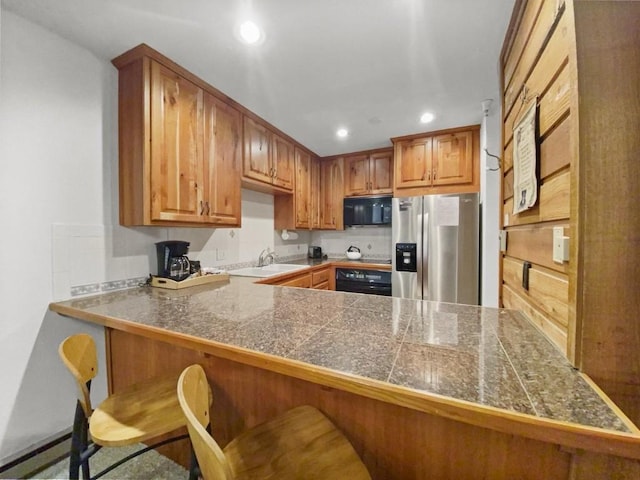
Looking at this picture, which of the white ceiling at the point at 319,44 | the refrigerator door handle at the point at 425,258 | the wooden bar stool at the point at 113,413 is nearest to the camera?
the wooden bar stool at the point at 113,413

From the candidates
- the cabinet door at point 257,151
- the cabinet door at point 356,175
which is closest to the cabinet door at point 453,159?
the cabinet door at point 356,175

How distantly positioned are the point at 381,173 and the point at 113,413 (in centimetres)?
306

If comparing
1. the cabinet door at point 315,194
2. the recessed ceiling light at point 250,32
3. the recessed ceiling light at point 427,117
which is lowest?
the cabinet door at point 315,194

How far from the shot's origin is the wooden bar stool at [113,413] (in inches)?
33.7

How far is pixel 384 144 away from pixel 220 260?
7.13 feet

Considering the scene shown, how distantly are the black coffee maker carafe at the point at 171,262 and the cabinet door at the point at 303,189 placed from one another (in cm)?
144

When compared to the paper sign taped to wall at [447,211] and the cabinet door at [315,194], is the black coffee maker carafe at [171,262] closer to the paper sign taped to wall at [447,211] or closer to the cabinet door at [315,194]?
the cabinet door at [315,194]

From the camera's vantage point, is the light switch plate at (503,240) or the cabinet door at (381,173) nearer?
the light switch plate at (503,240)

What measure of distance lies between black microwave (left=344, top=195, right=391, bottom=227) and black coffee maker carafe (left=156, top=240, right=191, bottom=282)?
2.06 metres

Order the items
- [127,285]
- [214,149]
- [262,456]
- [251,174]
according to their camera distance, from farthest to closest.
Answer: [251,174] < [214,149] < [127,285] < [262,456]

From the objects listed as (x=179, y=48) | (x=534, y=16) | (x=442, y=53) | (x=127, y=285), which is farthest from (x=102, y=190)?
(x=534, y=16)

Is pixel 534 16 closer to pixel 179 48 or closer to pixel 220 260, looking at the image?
pixel 179 48

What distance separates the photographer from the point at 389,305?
1263mm

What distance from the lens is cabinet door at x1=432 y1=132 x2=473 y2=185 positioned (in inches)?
102
